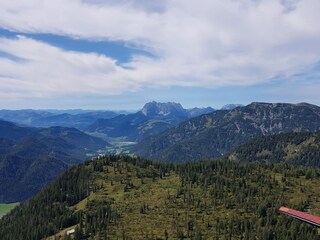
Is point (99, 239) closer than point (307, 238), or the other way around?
point (307, 238)

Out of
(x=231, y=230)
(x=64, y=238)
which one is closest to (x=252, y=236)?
(x=231, y=230)

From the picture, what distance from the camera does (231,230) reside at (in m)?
192

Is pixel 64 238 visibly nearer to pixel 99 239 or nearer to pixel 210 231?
pixel 99 239

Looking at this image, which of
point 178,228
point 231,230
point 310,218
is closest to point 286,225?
point 310,218

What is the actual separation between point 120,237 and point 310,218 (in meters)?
97.3

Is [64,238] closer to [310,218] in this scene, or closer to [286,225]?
[286,225]

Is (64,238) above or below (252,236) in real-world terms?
below

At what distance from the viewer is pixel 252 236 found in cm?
18125

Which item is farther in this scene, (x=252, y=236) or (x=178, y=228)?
(x=178, y=228)

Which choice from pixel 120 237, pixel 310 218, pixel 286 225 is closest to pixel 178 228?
pixel 120 237

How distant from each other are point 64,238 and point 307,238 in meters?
119

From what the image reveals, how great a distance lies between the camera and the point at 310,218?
194375 mm

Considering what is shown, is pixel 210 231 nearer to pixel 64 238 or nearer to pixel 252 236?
pixel 252 236

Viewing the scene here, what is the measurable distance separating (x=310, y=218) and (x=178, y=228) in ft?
221
